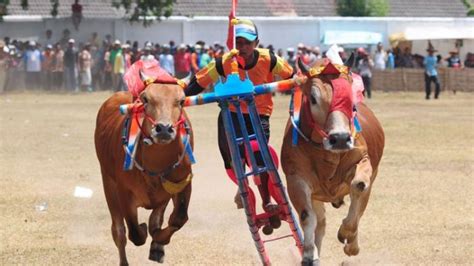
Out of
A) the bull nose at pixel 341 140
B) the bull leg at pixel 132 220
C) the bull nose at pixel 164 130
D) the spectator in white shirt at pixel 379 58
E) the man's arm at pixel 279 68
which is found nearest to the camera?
the bull nose at pixel 341 140

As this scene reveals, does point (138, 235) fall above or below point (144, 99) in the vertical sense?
below

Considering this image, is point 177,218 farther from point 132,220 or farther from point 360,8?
point 360,8

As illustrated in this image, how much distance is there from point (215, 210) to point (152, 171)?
4228mm

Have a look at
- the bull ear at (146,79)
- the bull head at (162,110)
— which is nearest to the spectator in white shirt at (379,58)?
the bull ear at (146,79)

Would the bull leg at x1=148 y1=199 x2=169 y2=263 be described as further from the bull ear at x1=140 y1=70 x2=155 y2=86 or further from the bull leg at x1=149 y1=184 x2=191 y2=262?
the bull ear at x1=140 y1=70 x2=155 y2=86

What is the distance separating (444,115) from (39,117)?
1097cm

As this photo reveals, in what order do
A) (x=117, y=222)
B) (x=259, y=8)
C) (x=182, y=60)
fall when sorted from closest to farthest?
(x=117, y=222) < (x=182, y=60) < (x=259, y=8)

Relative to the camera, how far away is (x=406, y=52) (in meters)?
44.0

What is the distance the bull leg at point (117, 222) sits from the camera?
388 inches

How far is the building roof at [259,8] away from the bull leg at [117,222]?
36148 millimetres

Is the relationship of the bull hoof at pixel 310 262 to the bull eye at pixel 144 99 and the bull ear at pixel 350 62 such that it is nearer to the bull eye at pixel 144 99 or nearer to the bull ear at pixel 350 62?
the bull ear at pixel 350 62

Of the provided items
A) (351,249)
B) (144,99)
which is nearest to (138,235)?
(144,99)

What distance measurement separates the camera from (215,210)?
43.1 feet

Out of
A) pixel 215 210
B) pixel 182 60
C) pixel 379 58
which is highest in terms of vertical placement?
pixel 215 210
